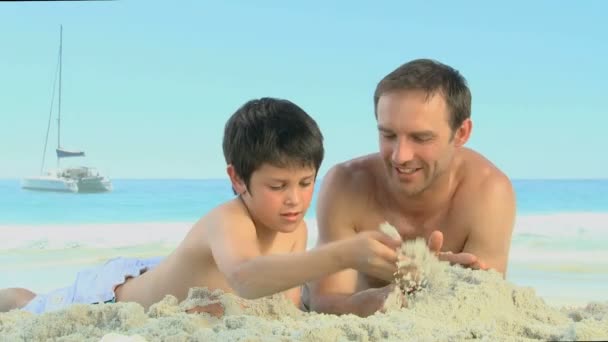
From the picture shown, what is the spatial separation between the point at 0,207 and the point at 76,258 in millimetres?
2015

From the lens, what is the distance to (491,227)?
3.15m

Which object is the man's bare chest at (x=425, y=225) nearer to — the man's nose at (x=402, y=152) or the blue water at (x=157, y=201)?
the man's nose at (x=402, y=152)

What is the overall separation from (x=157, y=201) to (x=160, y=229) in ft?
2.88

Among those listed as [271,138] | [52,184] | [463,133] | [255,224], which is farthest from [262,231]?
[52,184]

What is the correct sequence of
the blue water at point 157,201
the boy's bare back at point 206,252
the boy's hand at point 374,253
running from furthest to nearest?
the blue water at point 157,201, the boy's bare back at point 206,252, the boy's hand at point 374,253

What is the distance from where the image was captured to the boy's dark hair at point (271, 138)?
256 cm

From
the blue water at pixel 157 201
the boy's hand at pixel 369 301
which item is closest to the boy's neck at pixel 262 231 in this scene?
the boy's hand at pixel 369 301

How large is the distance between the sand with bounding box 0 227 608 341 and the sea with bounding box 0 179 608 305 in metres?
5.40

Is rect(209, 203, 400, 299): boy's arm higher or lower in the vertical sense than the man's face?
lower

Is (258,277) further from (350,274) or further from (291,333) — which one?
(350,274)

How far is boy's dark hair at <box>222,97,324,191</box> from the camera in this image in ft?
8.41

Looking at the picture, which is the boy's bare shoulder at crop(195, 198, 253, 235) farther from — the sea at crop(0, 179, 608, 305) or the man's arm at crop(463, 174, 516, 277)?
the sea at crop(0, 179, 608, 305)

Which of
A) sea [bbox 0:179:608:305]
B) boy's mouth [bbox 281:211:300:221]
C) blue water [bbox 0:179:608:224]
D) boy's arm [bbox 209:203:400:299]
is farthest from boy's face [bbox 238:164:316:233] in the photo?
blue water [bbox 0:179:608:224]

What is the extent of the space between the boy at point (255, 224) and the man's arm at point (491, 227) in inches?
27.7
